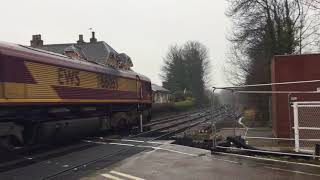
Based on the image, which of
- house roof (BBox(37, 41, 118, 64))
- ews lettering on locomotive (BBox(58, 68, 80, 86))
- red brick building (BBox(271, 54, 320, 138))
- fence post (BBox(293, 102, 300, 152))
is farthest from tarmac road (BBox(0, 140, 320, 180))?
house roof (BBox(37, 41, 118, 64))

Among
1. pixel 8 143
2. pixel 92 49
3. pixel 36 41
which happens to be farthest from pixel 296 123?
pixel 36 41

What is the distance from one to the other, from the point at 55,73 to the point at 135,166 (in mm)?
6923

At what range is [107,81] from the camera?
985 inches

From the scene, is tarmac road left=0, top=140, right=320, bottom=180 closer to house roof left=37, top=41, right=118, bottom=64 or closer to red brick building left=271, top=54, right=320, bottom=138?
red brick building left=271, top=54, right=320, bottom=138

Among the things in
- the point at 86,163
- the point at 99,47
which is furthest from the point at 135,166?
the point at 99,47

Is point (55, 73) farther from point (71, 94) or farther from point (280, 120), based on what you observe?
point (280, 120)

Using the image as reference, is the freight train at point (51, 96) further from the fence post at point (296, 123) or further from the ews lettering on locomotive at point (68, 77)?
the fence post at point (296, 123)

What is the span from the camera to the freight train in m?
15.7

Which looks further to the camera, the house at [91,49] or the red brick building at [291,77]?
the house at [91,49]

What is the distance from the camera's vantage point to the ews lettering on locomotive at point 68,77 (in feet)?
63.8

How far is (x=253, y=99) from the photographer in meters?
37.9

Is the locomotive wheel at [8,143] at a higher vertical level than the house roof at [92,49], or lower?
lower

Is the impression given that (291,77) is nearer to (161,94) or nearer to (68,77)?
(68,77)

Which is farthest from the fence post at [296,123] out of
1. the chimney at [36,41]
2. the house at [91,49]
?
the chimney at [36,41]
